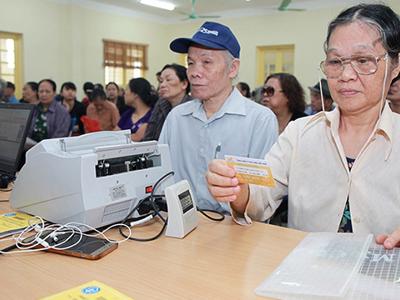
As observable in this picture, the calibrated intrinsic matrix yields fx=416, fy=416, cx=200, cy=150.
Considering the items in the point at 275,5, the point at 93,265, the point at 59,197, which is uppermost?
the point at 275,5

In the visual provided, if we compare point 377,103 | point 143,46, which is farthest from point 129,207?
point 143,46

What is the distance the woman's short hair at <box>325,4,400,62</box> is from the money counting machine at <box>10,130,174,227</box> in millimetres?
740

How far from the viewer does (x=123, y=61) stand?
31.1ft

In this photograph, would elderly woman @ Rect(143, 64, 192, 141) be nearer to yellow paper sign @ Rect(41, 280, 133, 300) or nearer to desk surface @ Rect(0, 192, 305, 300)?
desk surface @ Rect(0, 192, 305, 300)

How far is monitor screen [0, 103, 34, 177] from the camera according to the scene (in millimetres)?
1598

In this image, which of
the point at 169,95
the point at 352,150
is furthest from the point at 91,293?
the point at 169,95

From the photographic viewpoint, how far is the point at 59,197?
46.9 inches

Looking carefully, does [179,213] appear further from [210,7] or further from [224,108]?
[210,7]

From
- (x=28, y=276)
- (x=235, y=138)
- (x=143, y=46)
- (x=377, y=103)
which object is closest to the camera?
(x=28, y=276)

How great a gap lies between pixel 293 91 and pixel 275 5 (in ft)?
19.5

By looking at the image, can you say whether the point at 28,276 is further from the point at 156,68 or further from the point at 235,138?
the point at 156,68

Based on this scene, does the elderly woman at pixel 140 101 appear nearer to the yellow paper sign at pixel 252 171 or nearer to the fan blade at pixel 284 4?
the yellow paper sign at pixel 252 171

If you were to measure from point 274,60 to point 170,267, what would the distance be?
28.2ft

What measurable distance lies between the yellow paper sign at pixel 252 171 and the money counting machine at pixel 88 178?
341 mm
